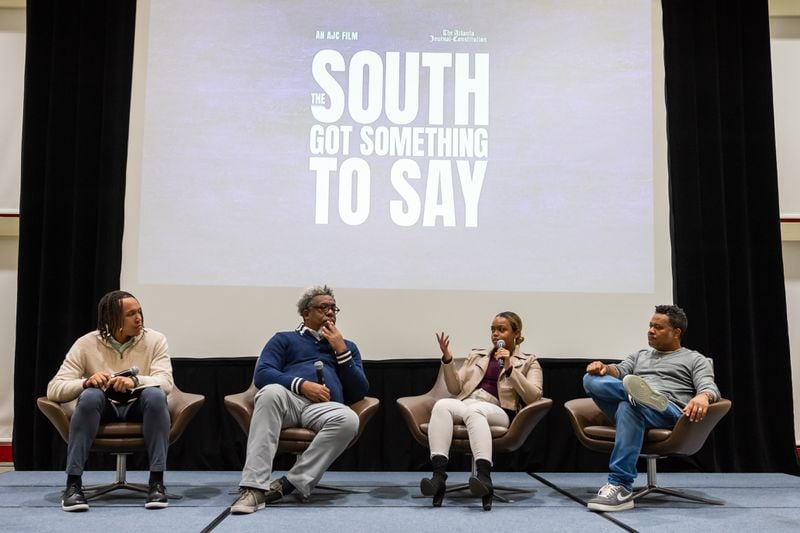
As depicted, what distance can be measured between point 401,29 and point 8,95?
268cm

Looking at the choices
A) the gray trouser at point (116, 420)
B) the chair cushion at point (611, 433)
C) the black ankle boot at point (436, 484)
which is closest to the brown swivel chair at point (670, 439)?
the chair cushion at point (611, 433)

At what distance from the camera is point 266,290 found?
5.05 metres

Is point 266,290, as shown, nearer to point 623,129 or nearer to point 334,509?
point 334,509

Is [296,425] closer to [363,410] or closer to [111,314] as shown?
[363,410]

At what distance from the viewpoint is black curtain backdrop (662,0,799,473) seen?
5148 mm

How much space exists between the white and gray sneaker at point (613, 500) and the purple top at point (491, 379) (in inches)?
31.8

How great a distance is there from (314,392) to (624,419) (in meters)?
1.44

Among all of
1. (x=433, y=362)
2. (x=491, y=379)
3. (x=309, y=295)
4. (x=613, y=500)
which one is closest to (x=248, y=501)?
(x=309, y=295)

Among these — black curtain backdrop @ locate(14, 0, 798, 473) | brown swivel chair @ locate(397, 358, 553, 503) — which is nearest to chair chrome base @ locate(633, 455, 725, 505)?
brown swivel chair @ locate(397, 358, 553, 503)

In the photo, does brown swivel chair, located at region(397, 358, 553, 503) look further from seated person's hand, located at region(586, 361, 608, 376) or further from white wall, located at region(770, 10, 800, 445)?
white wall, located at region(770, 10, 800, 445)

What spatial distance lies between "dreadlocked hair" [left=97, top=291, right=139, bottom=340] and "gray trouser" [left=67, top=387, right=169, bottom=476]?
1.23 ft

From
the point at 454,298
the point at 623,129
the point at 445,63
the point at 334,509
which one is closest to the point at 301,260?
the point at 454,298

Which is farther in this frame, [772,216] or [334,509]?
[772,216]

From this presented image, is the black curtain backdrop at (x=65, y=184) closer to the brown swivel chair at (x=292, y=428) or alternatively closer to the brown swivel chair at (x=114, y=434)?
the brown swivel chair at (x=114, y=434)
